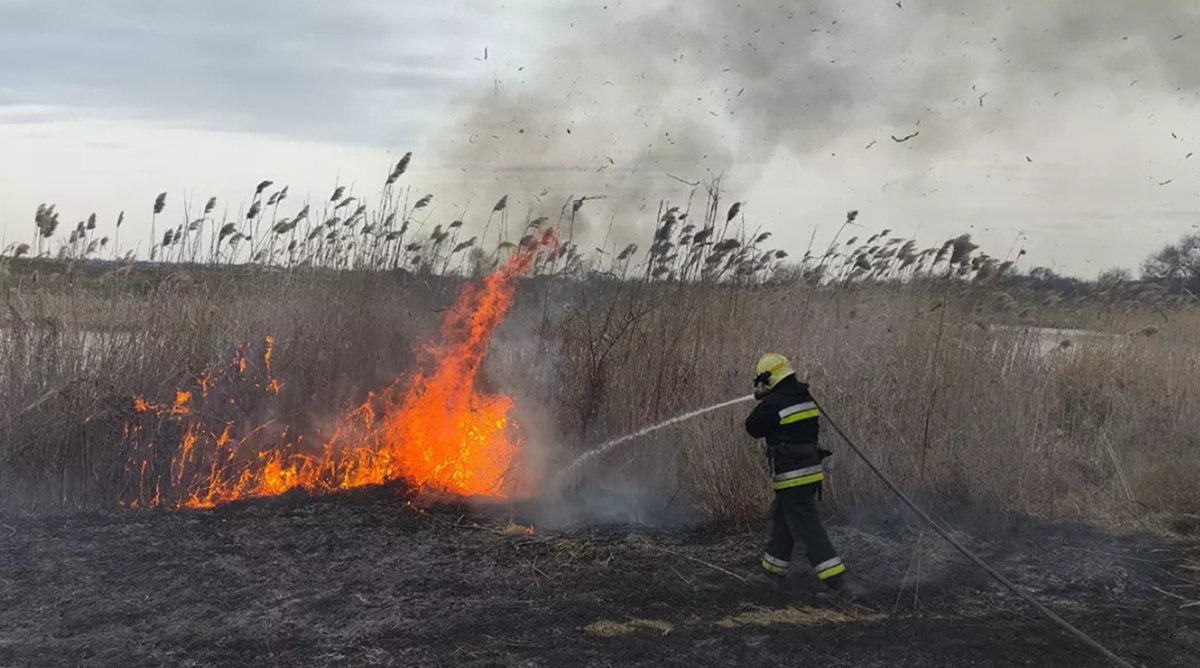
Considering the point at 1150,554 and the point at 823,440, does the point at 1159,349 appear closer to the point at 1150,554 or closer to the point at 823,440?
the point at 1150,554

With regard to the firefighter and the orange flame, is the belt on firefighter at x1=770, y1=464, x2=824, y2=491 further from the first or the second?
the orange flame

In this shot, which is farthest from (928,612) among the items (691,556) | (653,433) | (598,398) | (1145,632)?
(598,398)

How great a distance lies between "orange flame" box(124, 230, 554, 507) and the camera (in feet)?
21.5

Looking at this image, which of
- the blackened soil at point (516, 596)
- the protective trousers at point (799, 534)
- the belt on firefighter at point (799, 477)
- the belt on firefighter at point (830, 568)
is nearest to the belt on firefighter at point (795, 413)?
the belt on firefighter at point (799, 477)

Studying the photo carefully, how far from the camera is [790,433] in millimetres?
5012

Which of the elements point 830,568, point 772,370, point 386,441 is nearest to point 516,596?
point 830,568

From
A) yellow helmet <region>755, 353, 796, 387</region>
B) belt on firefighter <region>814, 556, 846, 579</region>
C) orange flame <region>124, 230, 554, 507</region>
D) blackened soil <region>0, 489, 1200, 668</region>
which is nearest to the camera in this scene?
blackened soil <region>0, 489, 1200, 668</region>

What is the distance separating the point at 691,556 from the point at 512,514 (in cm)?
151

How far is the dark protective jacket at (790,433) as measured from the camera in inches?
196

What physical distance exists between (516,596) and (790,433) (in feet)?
6.21

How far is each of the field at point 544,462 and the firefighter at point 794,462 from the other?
232mm

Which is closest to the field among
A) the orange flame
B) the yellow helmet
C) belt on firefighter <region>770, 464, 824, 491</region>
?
the orange flame

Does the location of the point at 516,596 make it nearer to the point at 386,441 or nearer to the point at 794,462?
the point at 794,462

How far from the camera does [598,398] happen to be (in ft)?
23.7
